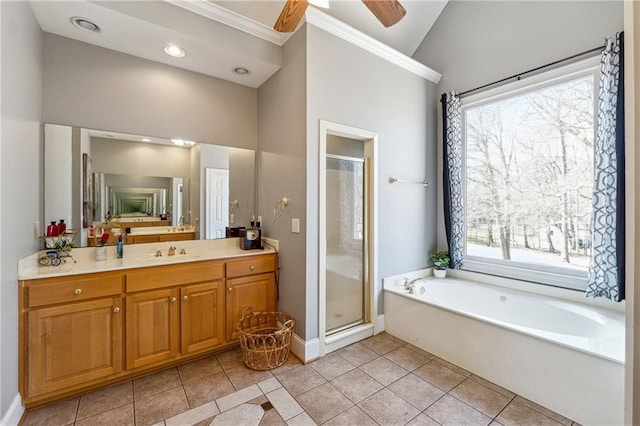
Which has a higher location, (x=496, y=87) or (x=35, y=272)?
(x=496, y=87)

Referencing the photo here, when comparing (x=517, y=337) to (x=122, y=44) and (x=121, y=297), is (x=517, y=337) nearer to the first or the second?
(x=121, y=297)

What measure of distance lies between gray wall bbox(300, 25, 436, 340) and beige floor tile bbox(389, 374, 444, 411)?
80 cm

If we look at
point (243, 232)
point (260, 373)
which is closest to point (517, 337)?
point (260, 373)

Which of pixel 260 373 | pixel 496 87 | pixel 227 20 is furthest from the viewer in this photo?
pixel 496 87

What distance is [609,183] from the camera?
7.30 ft

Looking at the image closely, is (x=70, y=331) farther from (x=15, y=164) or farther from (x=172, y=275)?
(x=15, y=164)

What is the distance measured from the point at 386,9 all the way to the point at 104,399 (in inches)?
128

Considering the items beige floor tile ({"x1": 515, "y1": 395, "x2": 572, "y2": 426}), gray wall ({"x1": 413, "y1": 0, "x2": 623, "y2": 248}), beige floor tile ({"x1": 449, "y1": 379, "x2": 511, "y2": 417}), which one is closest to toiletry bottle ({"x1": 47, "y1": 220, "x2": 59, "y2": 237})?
beige floor tile ({"x1": 449, "y1": 379, "x2": 511, "y2": 417})

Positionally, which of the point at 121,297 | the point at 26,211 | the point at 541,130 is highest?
the point at 541,130

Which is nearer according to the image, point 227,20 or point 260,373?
point 260,373

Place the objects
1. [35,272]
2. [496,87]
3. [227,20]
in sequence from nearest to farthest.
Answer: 1. [35,272]
2. [227,20]
3. [496,87]

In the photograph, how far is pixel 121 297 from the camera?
6.77 ft

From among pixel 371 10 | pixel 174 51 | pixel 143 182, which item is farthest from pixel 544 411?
pixel 174 51

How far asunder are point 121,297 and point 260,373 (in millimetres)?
1206
